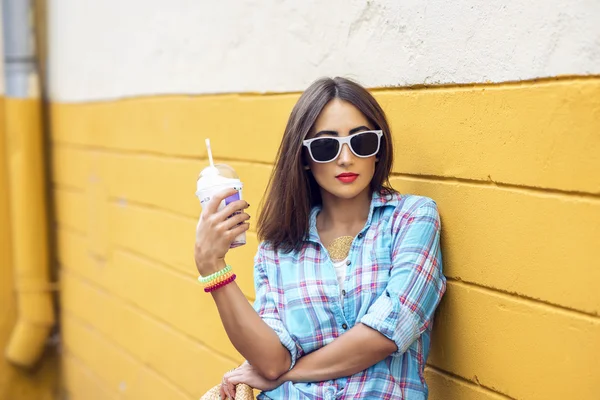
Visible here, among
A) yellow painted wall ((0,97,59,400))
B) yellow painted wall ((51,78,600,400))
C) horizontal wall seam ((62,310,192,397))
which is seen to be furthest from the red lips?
yellow painted wall ((0,97,59,400))

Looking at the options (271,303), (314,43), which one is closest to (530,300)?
(271,303)

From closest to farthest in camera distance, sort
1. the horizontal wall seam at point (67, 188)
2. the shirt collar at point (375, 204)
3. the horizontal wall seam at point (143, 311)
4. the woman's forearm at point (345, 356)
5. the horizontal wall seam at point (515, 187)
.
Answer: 1. the horizontal wall seam at point (515, 187)
2. the woman's forearm at point (345, 356)
3. the shirt collar at point (375, 204)
4. the horizontal wall seam at point (143, 311)
5. the horizontal wall seam at point (67, 188)

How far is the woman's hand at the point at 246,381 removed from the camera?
2371 millimetres

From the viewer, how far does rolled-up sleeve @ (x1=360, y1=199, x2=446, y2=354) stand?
2172 mm

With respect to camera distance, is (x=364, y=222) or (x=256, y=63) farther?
(x=256, y=63)

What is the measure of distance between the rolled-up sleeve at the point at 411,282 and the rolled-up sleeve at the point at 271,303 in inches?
10.3

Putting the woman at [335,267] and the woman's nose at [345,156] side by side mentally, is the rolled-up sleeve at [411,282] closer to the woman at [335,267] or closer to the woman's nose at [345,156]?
the woman at [335,267]

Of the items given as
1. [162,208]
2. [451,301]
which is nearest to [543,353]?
[451,301]

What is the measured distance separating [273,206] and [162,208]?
1979mm

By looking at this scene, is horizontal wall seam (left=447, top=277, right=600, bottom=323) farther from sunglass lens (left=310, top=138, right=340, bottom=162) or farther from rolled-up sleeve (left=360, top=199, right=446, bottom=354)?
sunglass lens (left=310, top=138, right=340, bottom=162)

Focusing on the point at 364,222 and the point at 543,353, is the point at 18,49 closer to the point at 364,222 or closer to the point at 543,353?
the point at 364,222

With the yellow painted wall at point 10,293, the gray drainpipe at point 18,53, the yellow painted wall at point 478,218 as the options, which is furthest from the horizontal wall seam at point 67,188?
the yellow painted wall at point 478,218

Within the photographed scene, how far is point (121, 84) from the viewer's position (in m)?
4.84

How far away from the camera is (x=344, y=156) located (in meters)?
2.33
